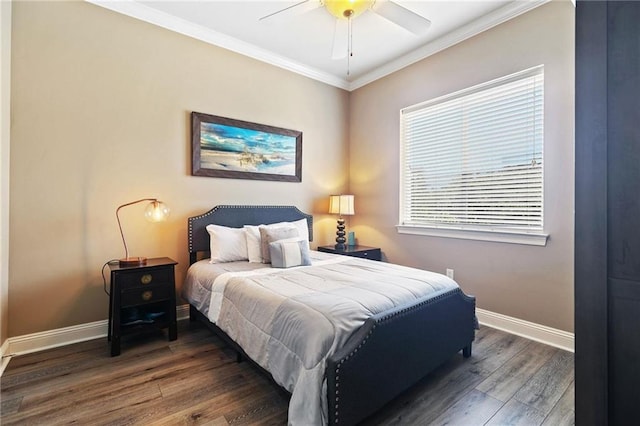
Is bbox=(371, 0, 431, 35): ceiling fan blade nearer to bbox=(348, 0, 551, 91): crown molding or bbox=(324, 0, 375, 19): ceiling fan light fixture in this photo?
bbox=(324, 0, 375, 19): ceiling fan light fixture

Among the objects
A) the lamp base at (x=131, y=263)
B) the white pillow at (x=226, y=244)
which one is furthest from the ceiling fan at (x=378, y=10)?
the lamp base at (x=131, y=263)

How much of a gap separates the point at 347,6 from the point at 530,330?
319cm

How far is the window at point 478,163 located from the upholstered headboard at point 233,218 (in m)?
1.45

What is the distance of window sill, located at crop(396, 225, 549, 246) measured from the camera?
2.66m

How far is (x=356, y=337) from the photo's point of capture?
4.98ft

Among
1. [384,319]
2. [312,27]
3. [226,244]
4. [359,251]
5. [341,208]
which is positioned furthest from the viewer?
[341,208]

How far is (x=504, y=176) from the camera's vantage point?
2916 millimetres

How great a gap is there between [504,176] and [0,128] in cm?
413

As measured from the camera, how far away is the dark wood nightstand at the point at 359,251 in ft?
12.3

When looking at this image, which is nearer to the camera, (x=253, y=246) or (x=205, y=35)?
(x=253, y=246)

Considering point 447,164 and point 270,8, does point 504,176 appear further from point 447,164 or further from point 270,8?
point 270,8

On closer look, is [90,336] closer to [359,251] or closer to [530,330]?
[359,251]

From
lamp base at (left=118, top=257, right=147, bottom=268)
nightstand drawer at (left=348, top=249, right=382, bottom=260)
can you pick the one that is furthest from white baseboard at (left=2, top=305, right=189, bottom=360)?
nightstand drawer at (left=348, top=249, right=382, bottom=260)

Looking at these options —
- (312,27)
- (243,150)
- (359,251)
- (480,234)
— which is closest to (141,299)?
(243,150)
